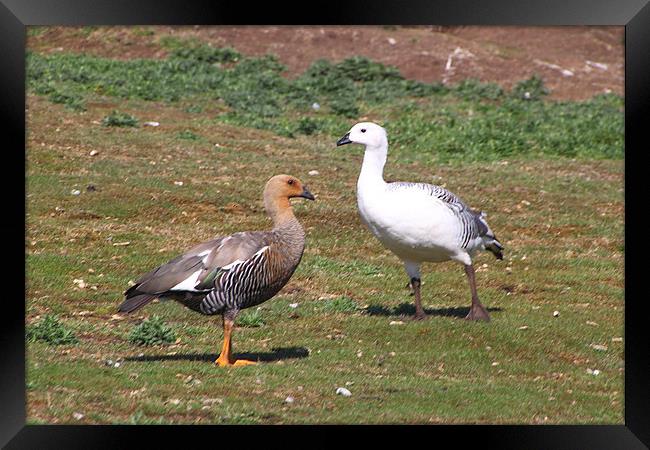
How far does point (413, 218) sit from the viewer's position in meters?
12.8

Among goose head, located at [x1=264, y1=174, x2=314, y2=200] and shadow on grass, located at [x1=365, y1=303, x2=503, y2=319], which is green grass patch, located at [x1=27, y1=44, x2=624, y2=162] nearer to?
shadow on grass, located at [x1=365, y1=303, x2=503, y2=319]

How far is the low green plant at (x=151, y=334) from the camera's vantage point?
12.0m

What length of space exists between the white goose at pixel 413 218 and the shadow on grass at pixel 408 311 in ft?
0.99

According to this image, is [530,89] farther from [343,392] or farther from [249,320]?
[343,392]

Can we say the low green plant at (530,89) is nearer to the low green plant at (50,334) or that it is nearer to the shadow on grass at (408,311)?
the shadow on grass at (408,311)

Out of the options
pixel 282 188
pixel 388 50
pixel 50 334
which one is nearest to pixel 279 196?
pixel 282 188

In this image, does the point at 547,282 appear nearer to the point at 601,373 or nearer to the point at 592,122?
the point at 601,373

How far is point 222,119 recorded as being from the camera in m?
22.7

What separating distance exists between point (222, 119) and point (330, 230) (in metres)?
6.51

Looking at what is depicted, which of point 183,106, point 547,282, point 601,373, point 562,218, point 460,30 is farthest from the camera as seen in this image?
point 460,30

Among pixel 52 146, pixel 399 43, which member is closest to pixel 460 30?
pixel 399 43

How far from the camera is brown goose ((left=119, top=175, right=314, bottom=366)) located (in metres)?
10.9

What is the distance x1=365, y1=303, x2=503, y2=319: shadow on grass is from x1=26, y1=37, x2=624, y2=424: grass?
0.06 meters

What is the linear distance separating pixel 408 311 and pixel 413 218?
49.3 inches
